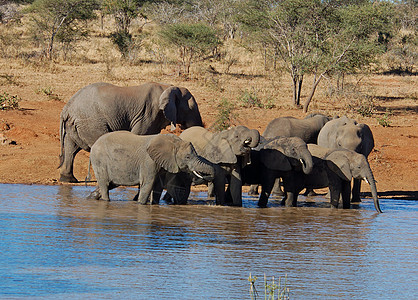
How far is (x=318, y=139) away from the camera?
13891 mm

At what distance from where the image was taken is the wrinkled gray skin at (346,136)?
13.0 m

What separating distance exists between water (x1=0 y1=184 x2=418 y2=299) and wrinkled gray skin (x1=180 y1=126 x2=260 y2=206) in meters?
0.28

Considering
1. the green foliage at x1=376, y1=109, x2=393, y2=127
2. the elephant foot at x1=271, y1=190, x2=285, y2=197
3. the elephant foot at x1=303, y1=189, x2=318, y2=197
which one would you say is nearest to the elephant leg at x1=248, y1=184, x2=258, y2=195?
the elephant foot at x1=271, y1=190, x2=285, y2=197

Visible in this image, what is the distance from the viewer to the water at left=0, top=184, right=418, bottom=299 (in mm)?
5676

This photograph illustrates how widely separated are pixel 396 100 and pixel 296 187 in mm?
15274

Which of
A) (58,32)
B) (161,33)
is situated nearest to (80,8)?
(58,32)

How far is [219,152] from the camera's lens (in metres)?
10.7

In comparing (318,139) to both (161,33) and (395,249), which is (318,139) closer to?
(395,249)

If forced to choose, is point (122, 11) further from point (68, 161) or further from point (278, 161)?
point (278, 161)

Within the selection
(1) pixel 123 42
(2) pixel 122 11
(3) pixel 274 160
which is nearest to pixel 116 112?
(3) pixel 274 160

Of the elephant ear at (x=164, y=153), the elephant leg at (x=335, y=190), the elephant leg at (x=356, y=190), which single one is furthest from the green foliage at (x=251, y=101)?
the elephant ear at (x=164, y=153)

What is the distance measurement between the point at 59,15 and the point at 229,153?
23.5 metres

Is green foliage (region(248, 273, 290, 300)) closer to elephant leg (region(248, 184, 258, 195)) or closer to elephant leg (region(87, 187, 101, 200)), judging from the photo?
elephant leg (region(87, 187, 101, 200))

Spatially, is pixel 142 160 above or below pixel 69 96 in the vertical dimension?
above
